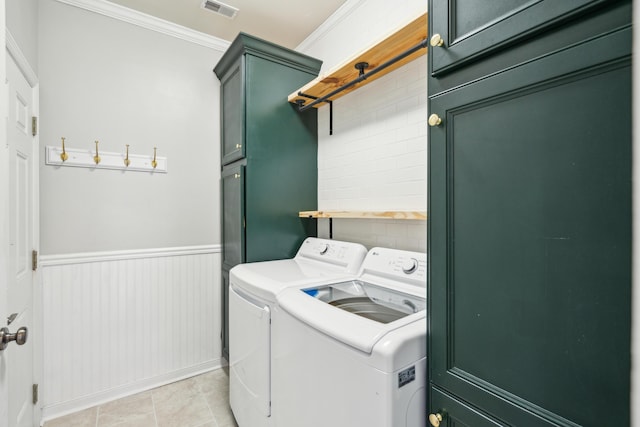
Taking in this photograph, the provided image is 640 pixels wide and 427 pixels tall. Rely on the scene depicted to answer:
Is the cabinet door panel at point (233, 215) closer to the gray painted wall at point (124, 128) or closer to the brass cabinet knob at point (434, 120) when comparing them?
the gray painted wall at point (124, 128)

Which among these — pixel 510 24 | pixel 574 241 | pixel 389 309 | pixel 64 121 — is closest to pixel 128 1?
pixel 64 121

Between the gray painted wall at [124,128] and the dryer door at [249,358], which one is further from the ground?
the gray painted wall at [124,128]

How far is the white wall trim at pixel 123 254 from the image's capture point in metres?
2.03

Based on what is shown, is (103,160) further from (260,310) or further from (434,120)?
(434,120)

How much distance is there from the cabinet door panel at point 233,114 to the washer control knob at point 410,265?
4.44ft

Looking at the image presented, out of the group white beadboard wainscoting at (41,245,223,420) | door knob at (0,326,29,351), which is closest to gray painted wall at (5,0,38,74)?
white beadboard wainscoting at (41,245,223,420)

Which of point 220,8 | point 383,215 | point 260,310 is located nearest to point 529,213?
point 383,215

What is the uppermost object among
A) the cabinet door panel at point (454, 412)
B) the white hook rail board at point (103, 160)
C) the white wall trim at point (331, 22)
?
the white wall trim at point (331, 22)

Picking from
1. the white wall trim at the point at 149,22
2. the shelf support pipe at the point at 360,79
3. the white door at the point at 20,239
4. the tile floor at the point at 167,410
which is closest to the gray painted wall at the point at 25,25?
the white door at the point at 20,239

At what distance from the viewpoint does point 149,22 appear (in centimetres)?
232

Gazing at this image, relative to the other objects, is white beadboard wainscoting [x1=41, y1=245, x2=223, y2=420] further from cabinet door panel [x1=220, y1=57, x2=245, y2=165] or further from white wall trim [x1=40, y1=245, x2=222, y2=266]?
cabinet door panel [x1=220, y1=57, x2=245, y2=165]

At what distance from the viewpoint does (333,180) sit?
232 centimetres

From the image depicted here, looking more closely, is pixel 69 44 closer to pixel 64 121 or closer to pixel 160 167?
pixel 64 121

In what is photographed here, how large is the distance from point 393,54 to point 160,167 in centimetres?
188
